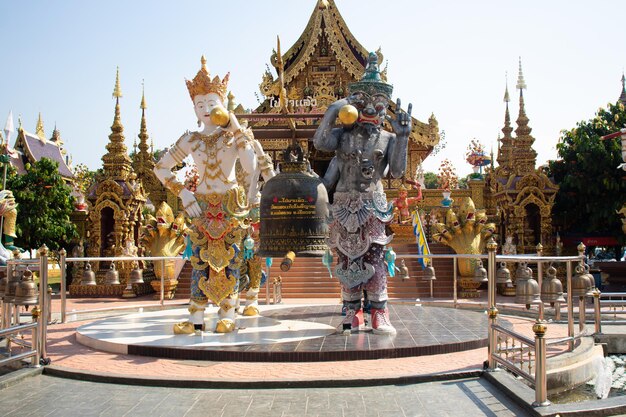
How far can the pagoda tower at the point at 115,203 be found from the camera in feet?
63.2

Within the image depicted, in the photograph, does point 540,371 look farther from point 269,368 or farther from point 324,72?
point 324,72

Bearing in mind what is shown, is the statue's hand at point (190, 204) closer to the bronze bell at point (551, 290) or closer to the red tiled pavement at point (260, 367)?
the red tiled pavement at point (260, 367)

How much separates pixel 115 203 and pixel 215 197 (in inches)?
486

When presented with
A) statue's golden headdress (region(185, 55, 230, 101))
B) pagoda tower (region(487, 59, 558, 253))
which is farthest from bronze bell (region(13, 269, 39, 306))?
pagoda tower (region(487, 59, 558, 253))

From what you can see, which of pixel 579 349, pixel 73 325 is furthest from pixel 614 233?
pixel 73 325

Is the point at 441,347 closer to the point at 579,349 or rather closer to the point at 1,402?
the point at 579,349

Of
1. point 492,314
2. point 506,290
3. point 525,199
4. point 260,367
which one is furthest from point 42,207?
point 492,314

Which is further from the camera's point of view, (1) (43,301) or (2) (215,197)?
(2) (215,197)

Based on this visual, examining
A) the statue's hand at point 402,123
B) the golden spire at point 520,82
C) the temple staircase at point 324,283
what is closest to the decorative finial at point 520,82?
the golden spire at point 520,82

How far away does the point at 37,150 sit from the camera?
30906 mm

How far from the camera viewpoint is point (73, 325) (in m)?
9.99

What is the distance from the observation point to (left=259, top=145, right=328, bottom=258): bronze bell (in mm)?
7250

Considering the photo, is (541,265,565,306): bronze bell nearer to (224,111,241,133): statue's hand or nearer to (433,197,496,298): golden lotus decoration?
(224,111,241,133): statue's hand

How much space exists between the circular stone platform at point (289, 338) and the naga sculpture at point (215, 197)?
19.9 inches
